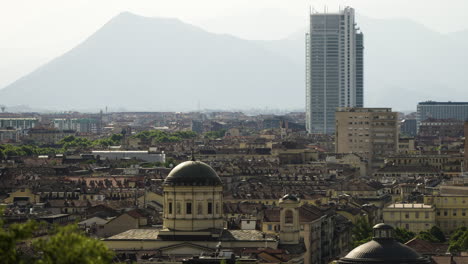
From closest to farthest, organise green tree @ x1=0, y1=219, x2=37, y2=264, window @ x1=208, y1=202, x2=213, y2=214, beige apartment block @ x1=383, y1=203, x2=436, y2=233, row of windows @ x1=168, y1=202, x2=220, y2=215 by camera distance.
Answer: green tree @ x1=0, y1=219, x2=37, y2=264 → row of windows @ x1=168, y1=202, x2=220, y2=215 → window @ x1=208, y1=202, x2=213, y2=214 → beige apartment block @ x1=383, y1=203, x2=436, y2=233

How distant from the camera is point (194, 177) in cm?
7081

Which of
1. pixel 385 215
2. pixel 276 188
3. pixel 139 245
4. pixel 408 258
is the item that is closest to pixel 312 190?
pixel 276 188

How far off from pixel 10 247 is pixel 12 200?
3132 inches

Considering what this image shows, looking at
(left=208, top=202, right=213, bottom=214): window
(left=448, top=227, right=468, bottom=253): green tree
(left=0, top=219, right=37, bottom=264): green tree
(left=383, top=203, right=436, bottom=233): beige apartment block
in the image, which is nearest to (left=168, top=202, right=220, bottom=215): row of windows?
(left=208, top=202, right=213, bottom=214): window

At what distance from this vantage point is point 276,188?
122125 mm

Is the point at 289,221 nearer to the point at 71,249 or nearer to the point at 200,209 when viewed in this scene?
the point at 200,209

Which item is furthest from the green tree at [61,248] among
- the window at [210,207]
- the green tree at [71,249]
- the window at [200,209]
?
the window at [210,207]

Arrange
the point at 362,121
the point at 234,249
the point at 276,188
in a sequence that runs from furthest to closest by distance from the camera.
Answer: the point at 362,121 → the point at 276,188 → the point at 234,249

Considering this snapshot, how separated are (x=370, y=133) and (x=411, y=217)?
93.6 metres

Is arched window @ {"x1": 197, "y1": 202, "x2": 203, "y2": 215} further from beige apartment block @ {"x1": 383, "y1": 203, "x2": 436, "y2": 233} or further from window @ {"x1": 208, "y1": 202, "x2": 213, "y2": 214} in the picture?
beige apartment block @ {"x1": 383, "y1": 203, "x2": 436, "y2": 233}

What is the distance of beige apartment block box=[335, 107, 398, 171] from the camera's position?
7584 inches

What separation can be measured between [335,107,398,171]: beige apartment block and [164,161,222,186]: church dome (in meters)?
120

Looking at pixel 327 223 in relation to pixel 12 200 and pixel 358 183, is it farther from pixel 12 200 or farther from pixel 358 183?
pixel 358 183

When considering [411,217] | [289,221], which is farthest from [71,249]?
[411,217]
